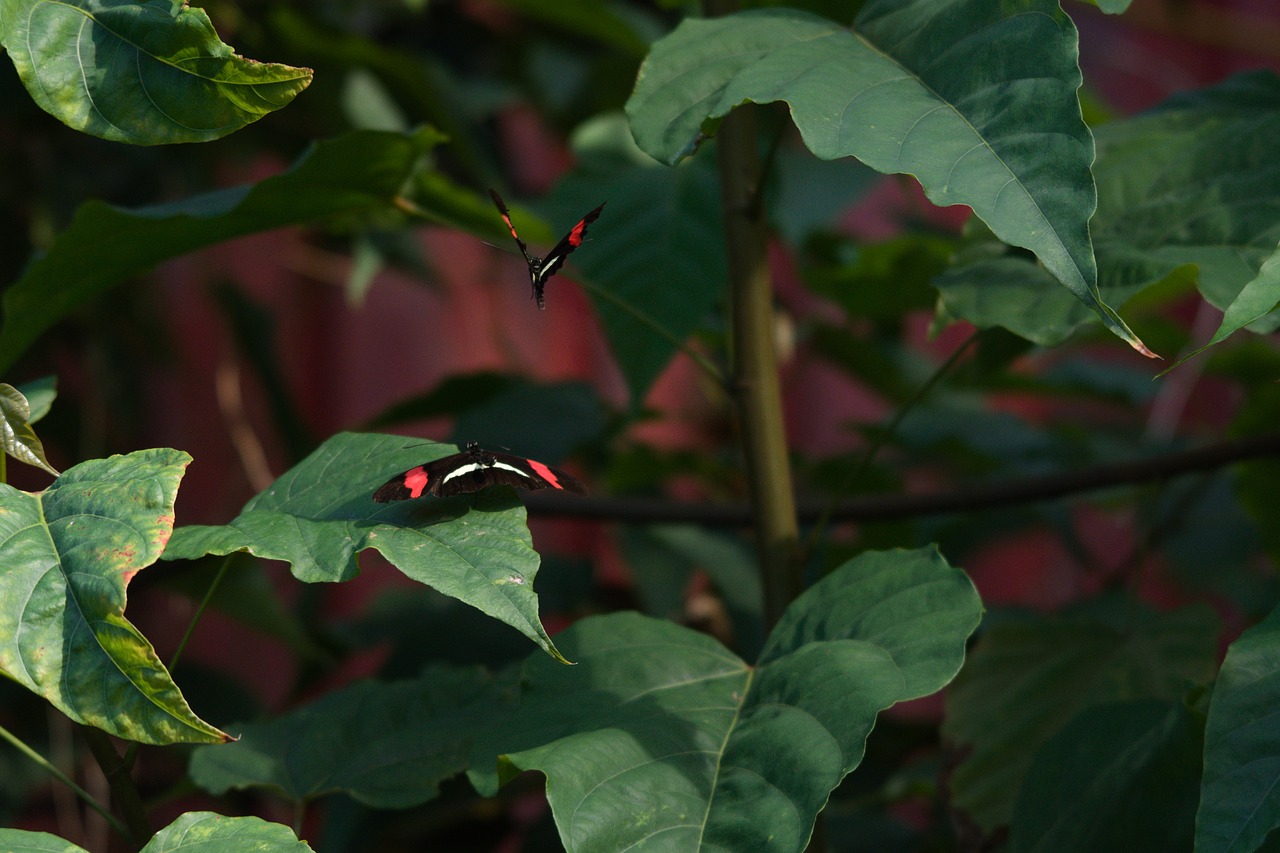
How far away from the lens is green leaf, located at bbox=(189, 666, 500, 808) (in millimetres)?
585

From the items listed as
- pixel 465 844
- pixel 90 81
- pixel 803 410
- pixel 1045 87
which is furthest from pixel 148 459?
pixel 803 410

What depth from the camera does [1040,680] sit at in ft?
2.37

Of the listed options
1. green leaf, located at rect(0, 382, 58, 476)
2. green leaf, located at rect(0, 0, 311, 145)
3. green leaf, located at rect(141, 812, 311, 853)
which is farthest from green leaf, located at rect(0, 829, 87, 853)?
green leaf, located at rect(0, 0, 311, 145)

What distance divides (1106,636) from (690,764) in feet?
1.27

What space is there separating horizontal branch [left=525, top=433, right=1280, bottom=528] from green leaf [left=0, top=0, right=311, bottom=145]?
0.43 metres

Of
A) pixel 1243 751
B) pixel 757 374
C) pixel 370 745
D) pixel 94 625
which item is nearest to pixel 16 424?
pixel 94 625

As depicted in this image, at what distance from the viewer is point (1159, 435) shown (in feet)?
4.65

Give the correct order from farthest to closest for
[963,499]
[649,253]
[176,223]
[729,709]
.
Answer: [649,253]
[963,499]
[176,223]
[729,709]

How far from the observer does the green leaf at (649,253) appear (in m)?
0.82

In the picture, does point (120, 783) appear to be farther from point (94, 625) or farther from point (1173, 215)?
point (1173, 215)

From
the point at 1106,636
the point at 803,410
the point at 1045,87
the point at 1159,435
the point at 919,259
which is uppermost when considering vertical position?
the point at 1045,87

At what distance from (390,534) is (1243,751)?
1.03ft

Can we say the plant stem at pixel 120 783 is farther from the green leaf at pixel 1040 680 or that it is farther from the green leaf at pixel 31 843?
the green leaf at pixel 1040 680

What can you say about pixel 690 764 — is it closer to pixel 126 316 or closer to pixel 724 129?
pixel 724 129
